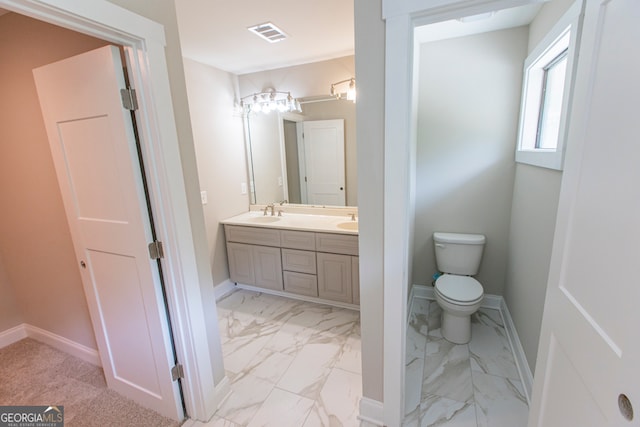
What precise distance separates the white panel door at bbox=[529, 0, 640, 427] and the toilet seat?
1.03m

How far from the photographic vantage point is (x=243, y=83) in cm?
310

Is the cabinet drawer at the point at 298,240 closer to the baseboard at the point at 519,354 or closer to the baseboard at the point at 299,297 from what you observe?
the baseboard at the point at 299,297

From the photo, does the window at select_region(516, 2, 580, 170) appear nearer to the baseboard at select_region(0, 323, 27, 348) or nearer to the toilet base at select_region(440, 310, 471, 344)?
the toilet base at select_region(440, 310, 471, 344)

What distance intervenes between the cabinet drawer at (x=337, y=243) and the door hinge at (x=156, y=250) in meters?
1.42

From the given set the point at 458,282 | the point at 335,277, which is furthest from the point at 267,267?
the point at 458,282

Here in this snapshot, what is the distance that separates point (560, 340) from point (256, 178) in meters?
3.03

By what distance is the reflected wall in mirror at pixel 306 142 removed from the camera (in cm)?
279

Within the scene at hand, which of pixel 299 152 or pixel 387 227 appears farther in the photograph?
pixel 299 152

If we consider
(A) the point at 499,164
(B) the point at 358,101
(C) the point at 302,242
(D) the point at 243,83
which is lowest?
(C) the point at 302,242

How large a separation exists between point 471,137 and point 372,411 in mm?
2172

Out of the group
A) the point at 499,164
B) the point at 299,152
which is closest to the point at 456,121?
the point at 499,164

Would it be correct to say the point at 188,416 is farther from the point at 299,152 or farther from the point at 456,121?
the point at 456,121

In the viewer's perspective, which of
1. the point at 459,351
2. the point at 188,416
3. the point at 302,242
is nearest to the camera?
the point at 188,416

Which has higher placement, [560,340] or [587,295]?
[587,295]
